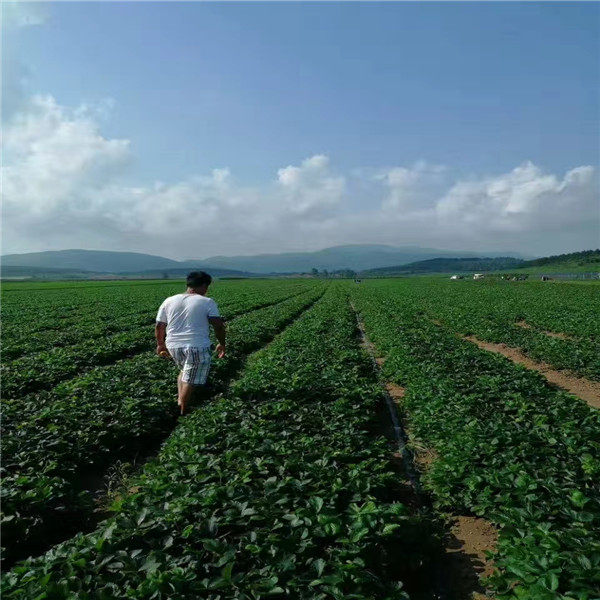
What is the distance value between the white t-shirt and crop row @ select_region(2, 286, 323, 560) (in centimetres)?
148

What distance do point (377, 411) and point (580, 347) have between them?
9778mm

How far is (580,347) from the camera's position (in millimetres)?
14492

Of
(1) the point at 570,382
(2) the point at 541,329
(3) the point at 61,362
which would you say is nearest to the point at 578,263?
(2) the point at 541,329

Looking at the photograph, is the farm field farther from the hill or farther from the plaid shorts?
the hill

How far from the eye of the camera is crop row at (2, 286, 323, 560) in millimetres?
4781

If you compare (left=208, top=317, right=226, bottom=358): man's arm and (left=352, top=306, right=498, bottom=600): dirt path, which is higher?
(left=208, top=317, right=226, bottom=358): man's arm

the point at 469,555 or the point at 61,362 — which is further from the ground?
the point at 61,362

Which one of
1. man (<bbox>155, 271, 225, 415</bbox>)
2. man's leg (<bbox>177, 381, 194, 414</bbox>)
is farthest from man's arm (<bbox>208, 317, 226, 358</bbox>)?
man's leg (<bbox>177, 381, 194, 414</bbox>)

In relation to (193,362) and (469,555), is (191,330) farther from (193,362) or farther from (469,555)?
(469,555)

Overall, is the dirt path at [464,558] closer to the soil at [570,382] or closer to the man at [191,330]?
the man at [191,330]

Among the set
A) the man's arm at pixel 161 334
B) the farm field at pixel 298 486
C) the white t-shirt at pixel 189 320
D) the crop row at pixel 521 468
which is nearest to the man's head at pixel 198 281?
the white t-shirt at pixel 189 320

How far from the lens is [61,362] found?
12648mm

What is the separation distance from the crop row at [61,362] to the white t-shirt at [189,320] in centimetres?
498

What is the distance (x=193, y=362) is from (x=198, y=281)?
60.1 inches
